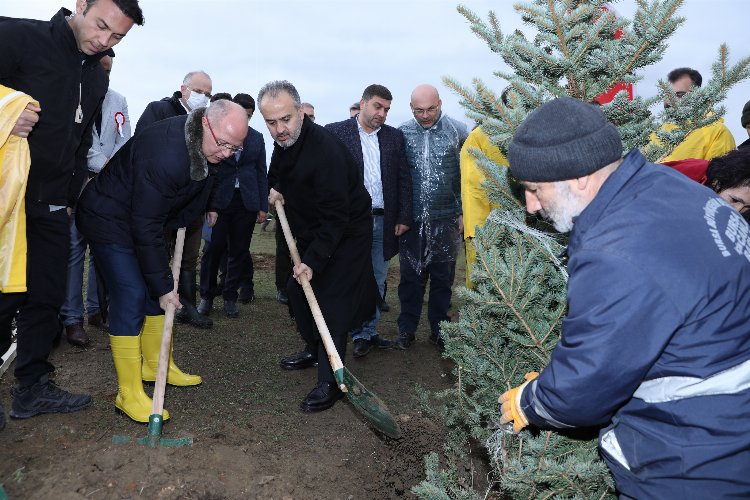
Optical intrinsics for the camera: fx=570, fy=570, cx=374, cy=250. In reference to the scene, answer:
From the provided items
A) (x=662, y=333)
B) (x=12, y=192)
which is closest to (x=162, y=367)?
(x=12, y=192)

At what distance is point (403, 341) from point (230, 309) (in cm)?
198

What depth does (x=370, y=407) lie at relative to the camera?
3.45 m

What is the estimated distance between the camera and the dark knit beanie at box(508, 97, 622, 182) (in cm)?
157

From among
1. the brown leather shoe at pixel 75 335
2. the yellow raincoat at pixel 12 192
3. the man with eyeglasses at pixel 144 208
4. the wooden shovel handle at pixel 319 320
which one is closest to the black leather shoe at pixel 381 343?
the wooden shovel handle at pixel 319 320

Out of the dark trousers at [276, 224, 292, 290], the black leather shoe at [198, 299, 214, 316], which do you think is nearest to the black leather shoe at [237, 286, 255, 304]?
the dark trousers at [276, 224, 292, 290]

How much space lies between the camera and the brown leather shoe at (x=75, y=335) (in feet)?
15.7

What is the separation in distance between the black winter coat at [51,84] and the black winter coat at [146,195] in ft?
0.75

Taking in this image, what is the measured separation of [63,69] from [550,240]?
285 centimetres

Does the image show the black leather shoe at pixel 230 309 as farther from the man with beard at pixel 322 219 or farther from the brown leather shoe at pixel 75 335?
the man with beard at pixel 322 219

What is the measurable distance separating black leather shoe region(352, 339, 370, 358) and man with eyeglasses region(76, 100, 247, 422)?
194cm

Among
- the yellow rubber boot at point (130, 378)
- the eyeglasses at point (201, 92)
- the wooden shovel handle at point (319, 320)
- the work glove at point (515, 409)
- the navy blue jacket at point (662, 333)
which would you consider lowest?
the yellow rubber boot at point (130, 378)

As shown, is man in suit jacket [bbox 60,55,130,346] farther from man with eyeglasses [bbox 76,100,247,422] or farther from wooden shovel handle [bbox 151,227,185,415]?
wooden shovel handle [bbox 151,227,185,415]

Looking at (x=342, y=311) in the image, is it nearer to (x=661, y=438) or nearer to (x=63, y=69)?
(x=63, y=69)

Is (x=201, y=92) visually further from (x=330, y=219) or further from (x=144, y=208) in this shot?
(x=144, y=208)
